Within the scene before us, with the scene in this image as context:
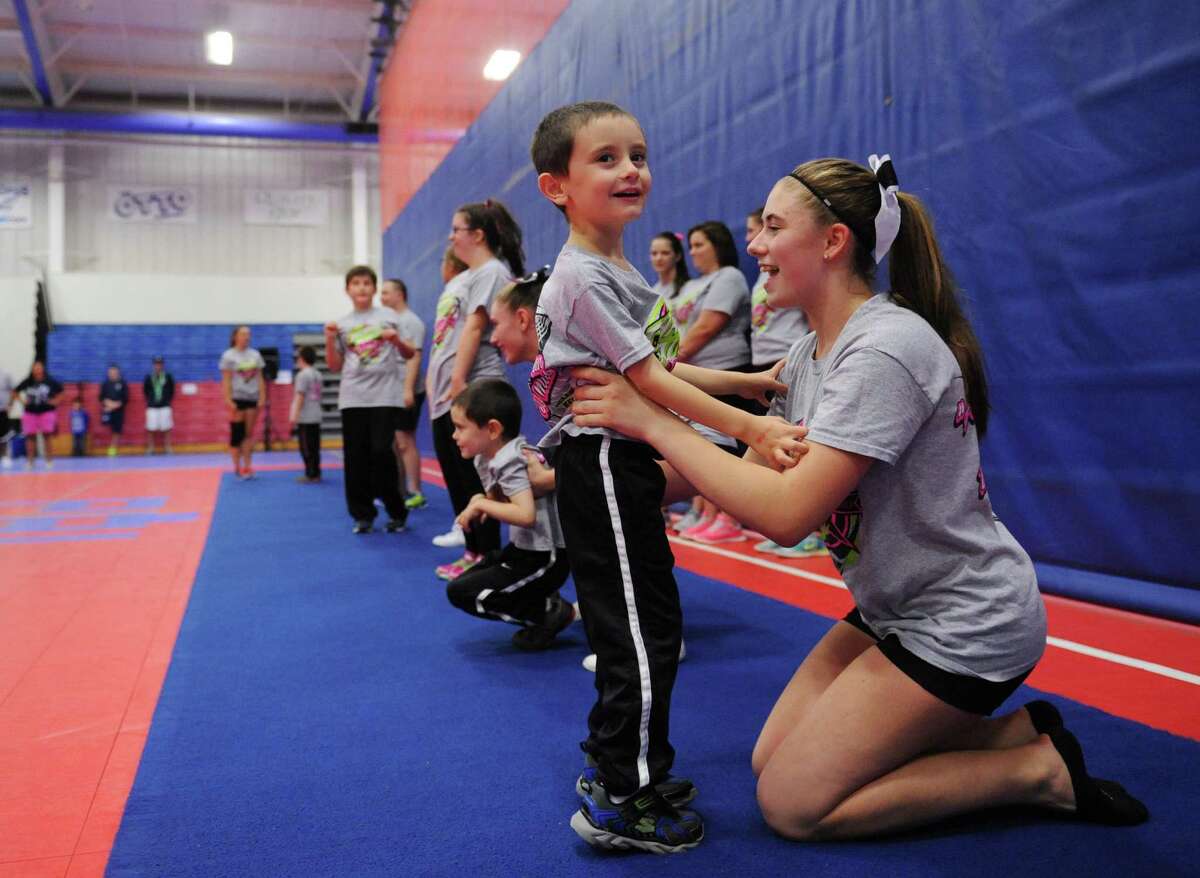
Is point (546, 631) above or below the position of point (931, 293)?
below

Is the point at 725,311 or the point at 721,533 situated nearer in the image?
the point at 725,311

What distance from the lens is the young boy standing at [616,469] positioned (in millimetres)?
1529

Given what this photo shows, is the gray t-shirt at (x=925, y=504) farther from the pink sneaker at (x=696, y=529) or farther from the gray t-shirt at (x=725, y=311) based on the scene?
the pink sneaker at (x=696, y=529)

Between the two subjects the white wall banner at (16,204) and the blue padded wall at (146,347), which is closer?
the blue padded wall at (146,347)

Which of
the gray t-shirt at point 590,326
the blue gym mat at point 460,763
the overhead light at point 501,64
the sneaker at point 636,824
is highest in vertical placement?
the overhead light at point 501,64

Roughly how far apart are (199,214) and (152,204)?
897 mm

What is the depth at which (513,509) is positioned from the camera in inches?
111

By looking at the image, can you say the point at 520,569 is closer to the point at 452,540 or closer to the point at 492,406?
the point at 492,406

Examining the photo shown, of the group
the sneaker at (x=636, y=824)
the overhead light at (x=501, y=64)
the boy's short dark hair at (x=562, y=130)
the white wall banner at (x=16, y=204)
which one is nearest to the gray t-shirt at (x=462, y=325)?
the boy's short dark hair at (x=562, y=130)

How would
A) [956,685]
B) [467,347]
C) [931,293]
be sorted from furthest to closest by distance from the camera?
[467,347], [931,293], [956,685]

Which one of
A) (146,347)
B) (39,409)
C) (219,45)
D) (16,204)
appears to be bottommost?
(39,409)

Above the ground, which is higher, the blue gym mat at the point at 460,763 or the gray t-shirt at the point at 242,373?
the gray t-shirt at the point at 242,373

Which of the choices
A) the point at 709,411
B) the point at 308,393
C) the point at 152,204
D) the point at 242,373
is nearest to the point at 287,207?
the point at 152,204

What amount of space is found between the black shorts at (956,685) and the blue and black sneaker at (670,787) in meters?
0.45
